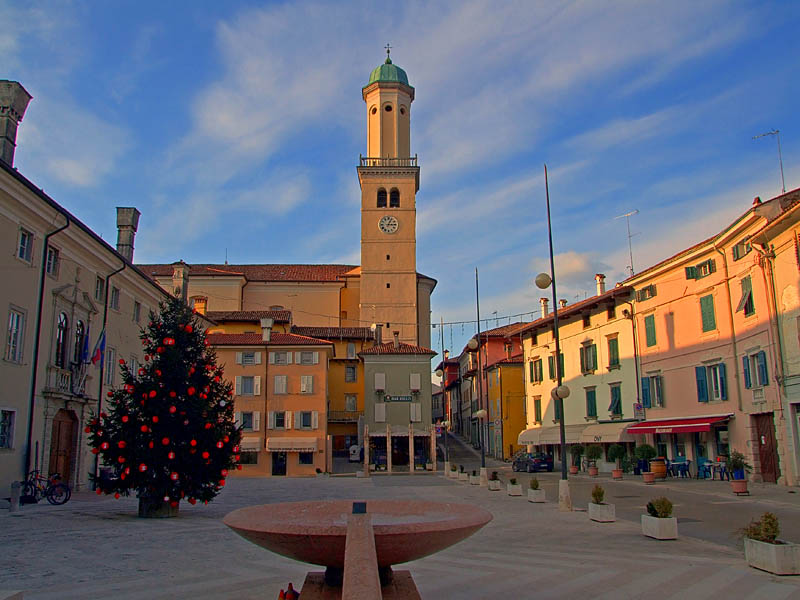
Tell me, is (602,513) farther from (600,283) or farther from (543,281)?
(600,283)

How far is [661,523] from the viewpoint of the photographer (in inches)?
506

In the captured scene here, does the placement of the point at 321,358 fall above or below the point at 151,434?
above

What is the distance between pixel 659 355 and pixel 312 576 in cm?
3198

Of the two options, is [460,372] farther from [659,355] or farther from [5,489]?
[5,489]

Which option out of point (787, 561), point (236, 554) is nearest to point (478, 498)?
point (236, 554)

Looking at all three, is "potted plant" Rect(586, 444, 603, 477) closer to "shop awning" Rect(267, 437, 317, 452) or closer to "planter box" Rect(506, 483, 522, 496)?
"planter box" Rect(506, 483, 522, 496)

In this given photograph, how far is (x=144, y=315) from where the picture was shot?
118 ft

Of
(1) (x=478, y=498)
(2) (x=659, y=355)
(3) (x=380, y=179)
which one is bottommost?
(1) (x=478, y=498)

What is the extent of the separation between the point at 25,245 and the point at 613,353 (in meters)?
31.7

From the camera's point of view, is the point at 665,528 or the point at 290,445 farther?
the point at 290,445

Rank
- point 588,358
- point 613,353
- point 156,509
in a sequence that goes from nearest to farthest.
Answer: point 156,509, point 613,353, point 588,358

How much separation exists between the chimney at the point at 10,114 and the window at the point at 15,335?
6.24 metres

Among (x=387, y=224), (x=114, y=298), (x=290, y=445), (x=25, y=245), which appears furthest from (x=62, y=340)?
(x=387, y=224)

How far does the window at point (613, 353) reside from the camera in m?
40.2
